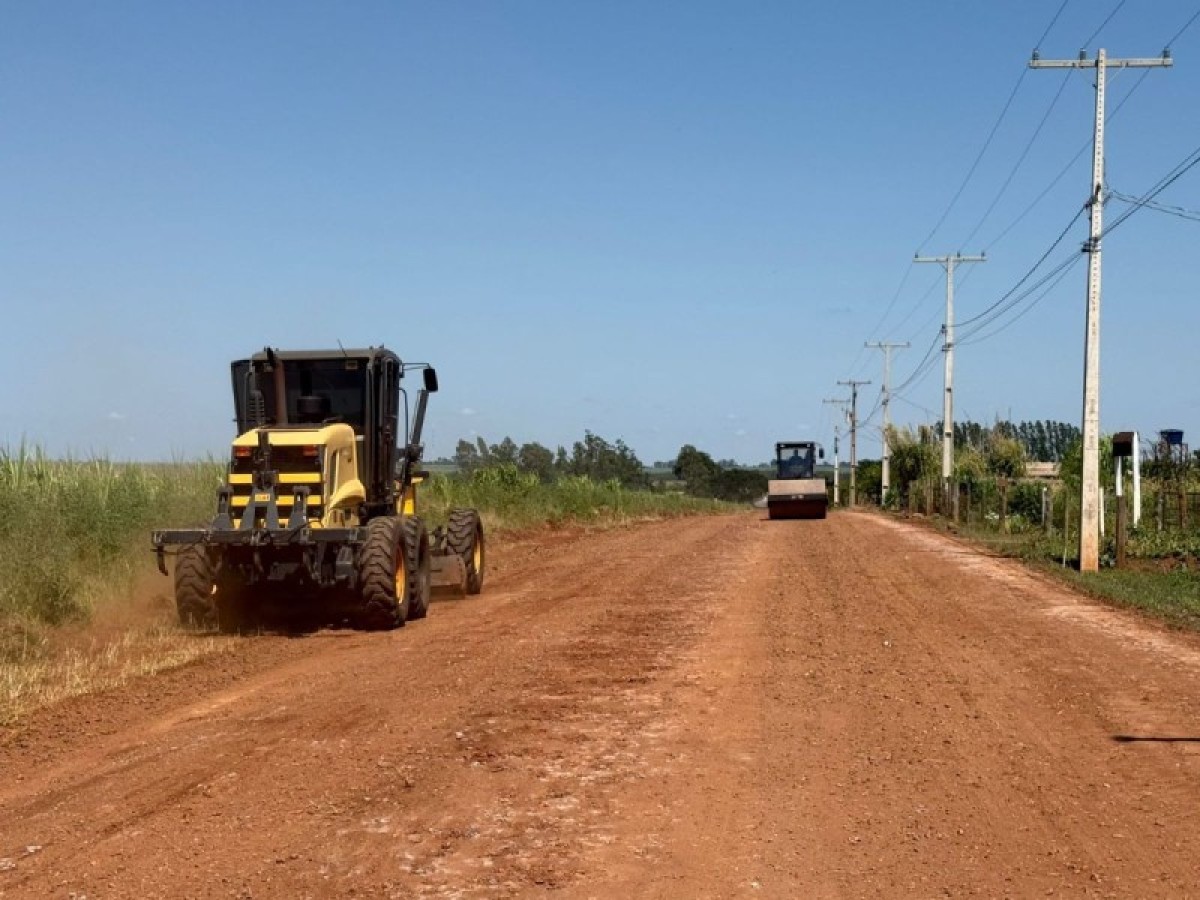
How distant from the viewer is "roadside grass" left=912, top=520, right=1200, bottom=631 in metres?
16.3

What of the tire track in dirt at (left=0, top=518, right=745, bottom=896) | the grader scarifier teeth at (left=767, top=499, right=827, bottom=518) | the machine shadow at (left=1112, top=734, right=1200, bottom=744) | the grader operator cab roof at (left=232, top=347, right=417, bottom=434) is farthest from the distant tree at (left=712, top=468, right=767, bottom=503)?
the machine shadow at (left=1112, top=734, right=1200, bottom=744)

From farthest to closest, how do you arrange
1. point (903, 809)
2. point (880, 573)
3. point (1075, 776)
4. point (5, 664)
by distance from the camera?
point (880, 573)
point (5, 664)
point (1075, 776)
point (903, 809)

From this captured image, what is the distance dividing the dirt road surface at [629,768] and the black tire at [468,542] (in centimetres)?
327

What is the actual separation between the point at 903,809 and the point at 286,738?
4.14m

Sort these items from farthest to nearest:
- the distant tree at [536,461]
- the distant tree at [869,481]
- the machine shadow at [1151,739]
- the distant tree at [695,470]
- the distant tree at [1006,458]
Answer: the distant tree at [695,470]
the distant tree at [869,481]
the distant tree at [1006,458]
the distant tree at [536,461]
the machine shadow at [1151,739]

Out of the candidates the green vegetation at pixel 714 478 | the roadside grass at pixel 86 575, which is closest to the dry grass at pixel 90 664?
the roadside grass at pixel 86 575

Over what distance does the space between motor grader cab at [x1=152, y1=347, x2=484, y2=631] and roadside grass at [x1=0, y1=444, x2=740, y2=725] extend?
906 mm

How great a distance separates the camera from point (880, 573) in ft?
69.0

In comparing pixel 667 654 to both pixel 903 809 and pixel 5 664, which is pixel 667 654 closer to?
pixel 903 809

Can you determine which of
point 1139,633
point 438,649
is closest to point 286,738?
point 438,649

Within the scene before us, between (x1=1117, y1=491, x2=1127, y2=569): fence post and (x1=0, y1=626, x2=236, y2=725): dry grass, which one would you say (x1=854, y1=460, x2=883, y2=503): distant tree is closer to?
(x1=1117, y1=491, x2=1127, y2=569): fence post

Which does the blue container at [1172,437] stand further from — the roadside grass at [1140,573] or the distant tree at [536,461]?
the distant tree at [536,461]

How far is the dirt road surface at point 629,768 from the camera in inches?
224

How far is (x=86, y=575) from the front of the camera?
1557 centimetres
